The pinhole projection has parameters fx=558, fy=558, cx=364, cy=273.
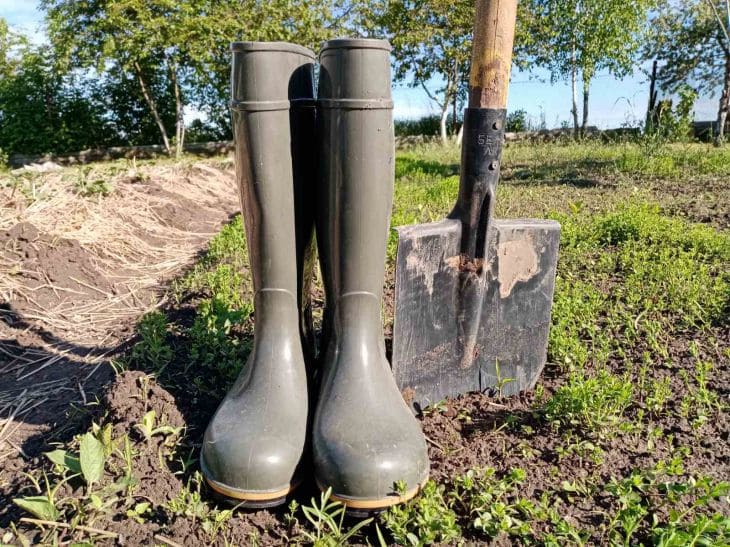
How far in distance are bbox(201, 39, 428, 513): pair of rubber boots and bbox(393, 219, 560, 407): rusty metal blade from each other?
168 mm

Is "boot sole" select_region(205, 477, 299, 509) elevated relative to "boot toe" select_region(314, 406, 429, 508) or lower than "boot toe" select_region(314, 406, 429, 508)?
lower

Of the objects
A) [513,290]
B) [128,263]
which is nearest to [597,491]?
[513,290]

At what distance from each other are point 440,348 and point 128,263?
8.51 feet

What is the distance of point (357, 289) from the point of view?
1.43m

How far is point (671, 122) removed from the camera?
6535mm

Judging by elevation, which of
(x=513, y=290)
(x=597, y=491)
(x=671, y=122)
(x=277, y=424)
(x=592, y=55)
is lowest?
(x=597, y=491)

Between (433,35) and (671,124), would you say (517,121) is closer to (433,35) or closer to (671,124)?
(433,35)

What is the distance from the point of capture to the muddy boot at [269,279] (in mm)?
1246

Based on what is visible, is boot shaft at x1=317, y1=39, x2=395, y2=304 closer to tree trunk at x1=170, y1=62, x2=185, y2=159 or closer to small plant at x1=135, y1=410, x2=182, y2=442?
small plant at x1=135, y1=410, x2=182, y2=442

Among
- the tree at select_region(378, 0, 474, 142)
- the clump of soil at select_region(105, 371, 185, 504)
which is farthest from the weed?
the tree at select_region(378, 0, 474, 142)

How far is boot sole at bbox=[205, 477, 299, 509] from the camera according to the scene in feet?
4.03

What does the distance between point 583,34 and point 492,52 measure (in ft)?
54.1

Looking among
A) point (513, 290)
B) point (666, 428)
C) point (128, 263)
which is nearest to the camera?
point (666, 428)

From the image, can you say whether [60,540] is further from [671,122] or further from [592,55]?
[592,55]
